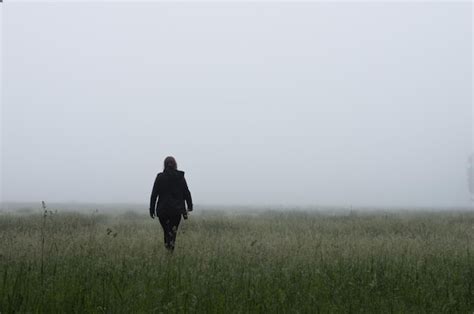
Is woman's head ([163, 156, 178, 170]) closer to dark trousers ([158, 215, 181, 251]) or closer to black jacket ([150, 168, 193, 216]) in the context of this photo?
black jacket ([150, 168, 193, 216])

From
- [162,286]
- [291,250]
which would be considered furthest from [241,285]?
[291,250]

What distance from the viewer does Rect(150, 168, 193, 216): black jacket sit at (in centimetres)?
877

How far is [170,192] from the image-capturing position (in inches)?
349

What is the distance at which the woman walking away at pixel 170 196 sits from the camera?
8.77 meters

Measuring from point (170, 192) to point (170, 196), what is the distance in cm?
9

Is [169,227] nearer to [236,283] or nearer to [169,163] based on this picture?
[169,163]

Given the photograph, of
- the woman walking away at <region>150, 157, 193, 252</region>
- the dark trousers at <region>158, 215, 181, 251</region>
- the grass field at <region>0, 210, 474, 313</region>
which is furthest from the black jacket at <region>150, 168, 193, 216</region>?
the grass field at <region>0, 210, 474, 313</region>

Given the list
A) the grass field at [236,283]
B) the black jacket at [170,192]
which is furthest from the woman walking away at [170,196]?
the grass field at [236,283]

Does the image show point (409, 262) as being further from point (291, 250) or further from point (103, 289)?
point (103, 289)

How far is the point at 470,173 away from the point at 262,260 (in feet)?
286

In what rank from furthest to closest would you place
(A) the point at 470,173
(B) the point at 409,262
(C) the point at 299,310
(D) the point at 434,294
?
1. (A) the point at 470,173
2. (B) the point at 409,262
3. (D) the point at 434,294
4. (C) the point at 299,310

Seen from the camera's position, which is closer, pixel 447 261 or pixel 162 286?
pixel 162 286

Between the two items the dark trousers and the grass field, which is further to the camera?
the dark trousers

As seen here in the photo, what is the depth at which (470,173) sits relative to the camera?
81.8 metres
